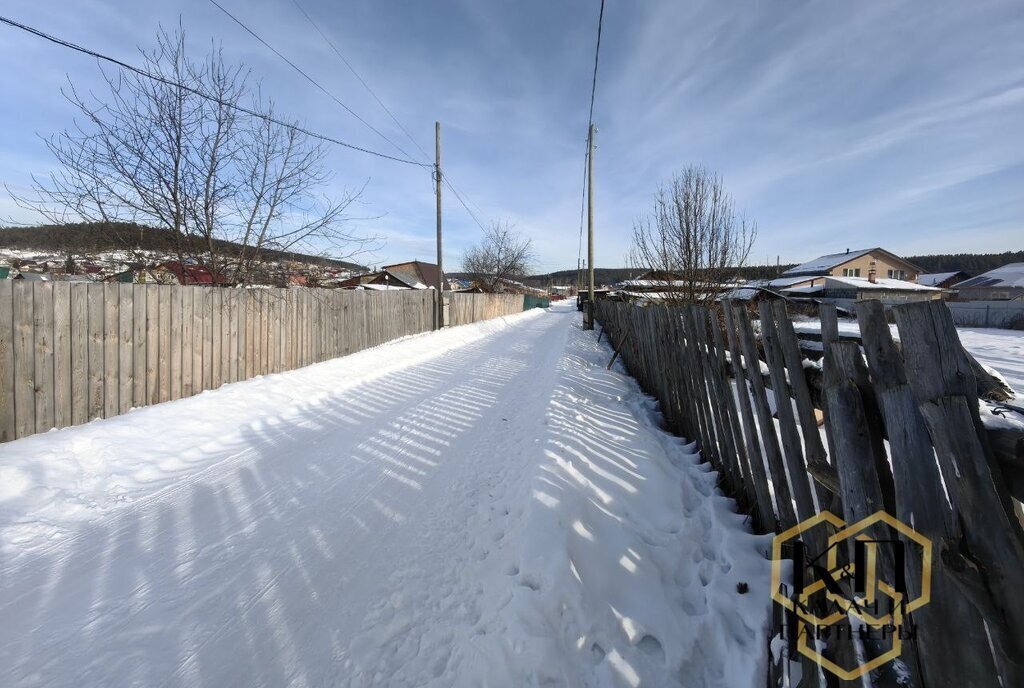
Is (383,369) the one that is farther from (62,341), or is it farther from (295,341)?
(62,341)

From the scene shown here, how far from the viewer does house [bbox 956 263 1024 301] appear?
4034cm

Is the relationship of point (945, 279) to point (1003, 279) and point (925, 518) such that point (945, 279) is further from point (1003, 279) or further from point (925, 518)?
point (925, 518)

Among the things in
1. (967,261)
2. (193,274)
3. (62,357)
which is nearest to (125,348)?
(62,357)

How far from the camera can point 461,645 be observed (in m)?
1.95

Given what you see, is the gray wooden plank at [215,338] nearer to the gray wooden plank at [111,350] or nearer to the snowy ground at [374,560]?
the gray wooden plank at [111,350]

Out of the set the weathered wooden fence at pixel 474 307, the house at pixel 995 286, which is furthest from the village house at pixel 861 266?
the weathered wooden fence at pixel 474 307

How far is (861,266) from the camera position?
135ft

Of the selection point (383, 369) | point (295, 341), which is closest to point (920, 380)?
point (383, 369)

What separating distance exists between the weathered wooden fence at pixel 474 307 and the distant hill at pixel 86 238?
41.4ft

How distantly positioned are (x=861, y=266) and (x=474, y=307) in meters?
41.8

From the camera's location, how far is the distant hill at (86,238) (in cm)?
580

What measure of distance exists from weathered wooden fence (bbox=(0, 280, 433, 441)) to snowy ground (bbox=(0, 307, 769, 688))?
456mm

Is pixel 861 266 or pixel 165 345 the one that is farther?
pixel 861 266

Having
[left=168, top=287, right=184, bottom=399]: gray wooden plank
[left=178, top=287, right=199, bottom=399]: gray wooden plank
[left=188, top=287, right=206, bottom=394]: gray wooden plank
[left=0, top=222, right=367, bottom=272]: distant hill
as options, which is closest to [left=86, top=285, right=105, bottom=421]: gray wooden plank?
[left=168, top=287, right=184, bottom=399]: gray wooden plank
